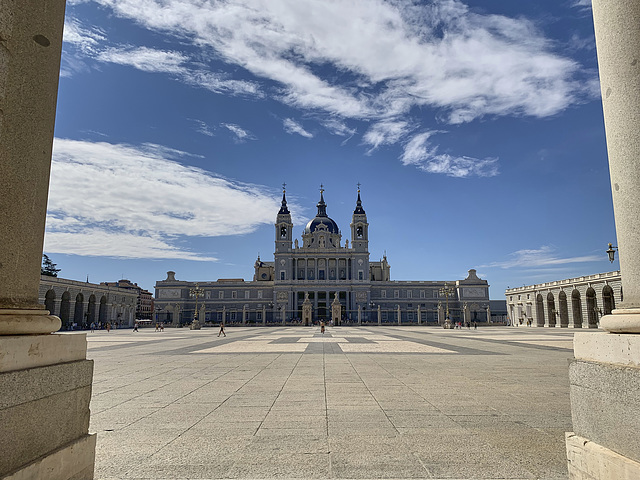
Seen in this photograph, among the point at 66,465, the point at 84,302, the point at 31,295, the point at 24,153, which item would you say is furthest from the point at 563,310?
the point at 24,153

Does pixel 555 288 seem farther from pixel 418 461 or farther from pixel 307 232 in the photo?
pixel 418 461

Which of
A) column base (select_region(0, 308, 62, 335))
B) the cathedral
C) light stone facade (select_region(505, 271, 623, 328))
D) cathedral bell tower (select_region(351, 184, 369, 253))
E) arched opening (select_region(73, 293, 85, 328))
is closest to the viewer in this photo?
column base (select_region(0, 308, 62, 335))

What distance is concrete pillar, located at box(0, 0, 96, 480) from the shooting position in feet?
10.5

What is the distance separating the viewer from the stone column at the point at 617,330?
10.9 ft

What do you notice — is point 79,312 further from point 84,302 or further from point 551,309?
point 551,309

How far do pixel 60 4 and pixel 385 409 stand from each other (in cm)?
650

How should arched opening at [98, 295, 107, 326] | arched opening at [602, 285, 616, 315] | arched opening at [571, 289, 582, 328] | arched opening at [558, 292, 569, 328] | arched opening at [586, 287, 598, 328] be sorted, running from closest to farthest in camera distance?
arched opening at [602, 285, 616, 315] < arched opening at [586, 287, 598, 328] < arched opening at [571, 289, 582, 328] < arched opening at [558, 292, 569, 328] < arched opening at [98, 295, 107, 326]

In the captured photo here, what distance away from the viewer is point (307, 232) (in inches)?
4286

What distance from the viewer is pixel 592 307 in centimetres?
5650

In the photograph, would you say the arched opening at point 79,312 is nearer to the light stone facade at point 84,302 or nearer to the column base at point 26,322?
the light stone facade at point 84,302

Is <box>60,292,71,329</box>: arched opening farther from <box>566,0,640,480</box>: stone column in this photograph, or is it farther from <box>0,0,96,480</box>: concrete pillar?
<box>566,0,640,480</box>: stone column

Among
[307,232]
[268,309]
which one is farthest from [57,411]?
[307,232]

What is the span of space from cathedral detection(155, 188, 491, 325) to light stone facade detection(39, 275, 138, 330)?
1861cm

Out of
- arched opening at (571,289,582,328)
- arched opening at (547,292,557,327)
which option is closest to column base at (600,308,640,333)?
arched opening at (571,289,582,328)
